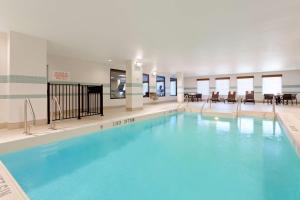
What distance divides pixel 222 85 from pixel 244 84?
1787 mm

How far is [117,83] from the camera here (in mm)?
10727

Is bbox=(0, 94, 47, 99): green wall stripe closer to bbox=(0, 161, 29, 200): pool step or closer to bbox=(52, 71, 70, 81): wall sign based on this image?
bbox=(52, 71, 70, 81): wall sign

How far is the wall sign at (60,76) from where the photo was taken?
7296mm

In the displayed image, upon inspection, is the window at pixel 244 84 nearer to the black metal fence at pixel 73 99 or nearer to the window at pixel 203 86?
the window at pixel 203 86

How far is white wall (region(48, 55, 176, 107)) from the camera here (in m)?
7.36

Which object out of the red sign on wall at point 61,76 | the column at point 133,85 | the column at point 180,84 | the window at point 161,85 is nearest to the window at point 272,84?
the column at point 180,84

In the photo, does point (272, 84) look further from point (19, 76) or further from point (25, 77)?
point (19, 76)

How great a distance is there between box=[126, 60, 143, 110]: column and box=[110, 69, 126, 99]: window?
1.84 metres

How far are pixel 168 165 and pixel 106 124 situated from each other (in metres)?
3.02

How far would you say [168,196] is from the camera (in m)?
2.09

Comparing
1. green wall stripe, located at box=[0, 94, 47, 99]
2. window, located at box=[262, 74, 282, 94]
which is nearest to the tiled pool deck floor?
green wall stripe, located at box=[0, 94, 47, 99]

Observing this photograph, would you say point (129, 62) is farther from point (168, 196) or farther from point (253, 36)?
point (168, 196)

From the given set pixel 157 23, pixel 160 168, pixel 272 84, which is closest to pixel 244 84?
pixel 272 84

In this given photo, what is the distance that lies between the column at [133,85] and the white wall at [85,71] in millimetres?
1637
